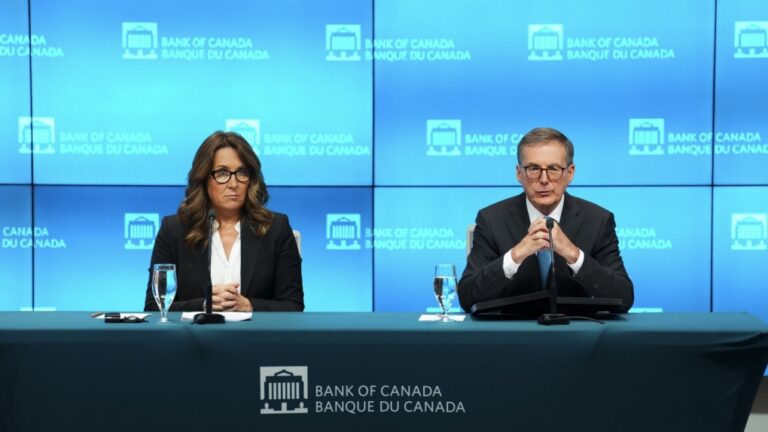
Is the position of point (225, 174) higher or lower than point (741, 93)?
lower

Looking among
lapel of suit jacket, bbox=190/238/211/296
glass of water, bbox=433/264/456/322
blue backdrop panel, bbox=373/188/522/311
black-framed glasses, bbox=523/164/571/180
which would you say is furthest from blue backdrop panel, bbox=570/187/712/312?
glass of water, bbox=433/264/456/322

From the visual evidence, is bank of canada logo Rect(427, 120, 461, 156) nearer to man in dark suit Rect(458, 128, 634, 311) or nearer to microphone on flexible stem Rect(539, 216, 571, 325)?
man in dark suit Rect(458, 128, 634, 311)

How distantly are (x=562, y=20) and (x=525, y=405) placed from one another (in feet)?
9.51

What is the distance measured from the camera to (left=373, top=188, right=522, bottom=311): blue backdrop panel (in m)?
4.65

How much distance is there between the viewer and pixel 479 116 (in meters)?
4.64

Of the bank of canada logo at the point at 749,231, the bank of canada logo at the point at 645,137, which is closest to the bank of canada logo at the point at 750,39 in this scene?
the bank of canada logo at the point at 645,137

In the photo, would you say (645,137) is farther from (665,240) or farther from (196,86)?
(196,86)

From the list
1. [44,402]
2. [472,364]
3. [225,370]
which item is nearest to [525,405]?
[472,364]

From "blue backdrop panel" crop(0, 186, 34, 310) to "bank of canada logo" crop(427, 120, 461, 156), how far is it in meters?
2.20

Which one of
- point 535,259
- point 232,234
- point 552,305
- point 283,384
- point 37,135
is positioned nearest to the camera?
point 283,384

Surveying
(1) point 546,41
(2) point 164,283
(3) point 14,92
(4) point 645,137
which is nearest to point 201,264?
(2) point 164,283

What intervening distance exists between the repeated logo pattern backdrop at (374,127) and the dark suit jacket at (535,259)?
1549mm

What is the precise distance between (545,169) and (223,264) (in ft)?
4.16

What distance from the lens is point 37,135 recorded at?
4.66m
